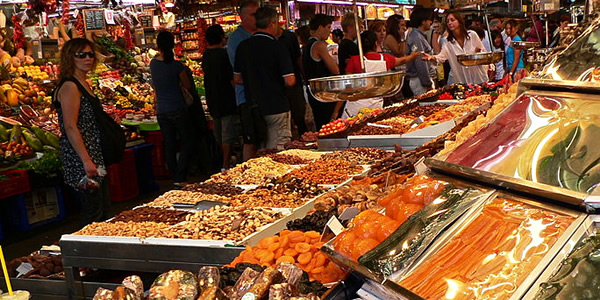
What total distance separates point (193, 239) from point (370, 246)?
1407mm

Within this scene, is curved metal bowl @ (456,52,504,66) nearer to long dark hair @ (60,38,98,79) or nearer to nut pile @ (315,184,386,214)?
nut pile @ (315,184,386,214)

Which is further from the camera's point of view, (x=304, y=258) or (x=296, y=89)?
(x=296, y=89)

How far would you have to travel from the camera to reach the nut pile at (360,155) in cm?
471

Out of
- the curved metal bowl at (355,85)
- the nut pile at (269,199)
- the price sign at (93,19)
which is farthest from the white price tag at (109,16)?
the curved metal bowl at (355,85)

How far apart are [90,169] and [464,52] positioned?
565 cm

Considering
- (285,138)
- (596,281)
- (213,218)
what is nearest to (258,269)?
(596,281)

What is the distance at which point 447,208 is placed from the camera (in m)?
1.92

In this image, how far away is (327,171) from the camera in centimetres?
433

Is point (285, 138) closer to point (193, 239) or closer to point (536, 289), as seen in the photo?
point (193, 239)

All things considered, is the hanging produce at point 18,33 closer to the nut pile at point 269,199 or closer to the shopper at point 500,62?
the nut pile at point 269,199

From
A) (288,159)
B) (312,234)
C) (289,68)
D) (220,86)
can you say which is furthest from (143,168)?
(312,234)

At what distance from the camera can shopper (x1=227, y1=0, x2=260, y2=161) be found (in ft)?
20.3

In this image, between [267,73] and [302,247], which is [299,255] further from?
[267,73]

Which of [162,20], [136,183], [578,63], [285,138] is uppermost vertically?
[162,20]
